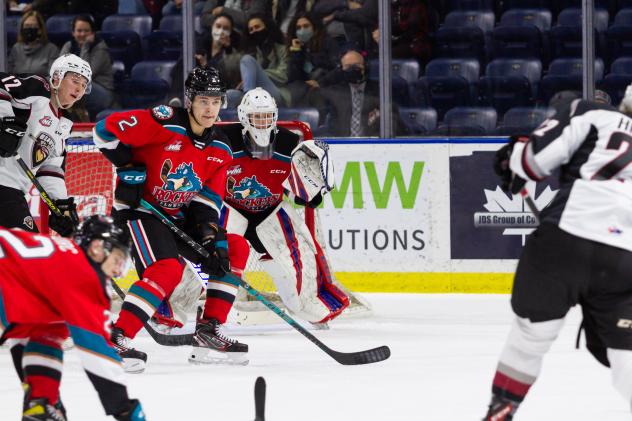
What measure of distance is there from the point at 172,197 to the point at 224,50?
2783 millimetres

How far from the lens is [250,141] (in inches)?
204

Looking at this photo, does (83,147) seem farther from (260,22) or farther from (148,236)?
(148,236)

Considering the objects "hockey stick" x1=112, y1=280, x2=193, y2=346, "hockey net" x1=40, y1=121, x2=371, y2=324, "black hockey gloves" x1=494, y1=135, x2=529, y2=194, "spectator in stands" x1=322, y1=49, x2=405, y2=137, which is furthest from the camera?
"spectator in stands" x1=322, y1=49, x2=405, y2=137

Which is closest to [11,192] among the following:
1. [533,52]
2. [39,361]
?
[39,361]

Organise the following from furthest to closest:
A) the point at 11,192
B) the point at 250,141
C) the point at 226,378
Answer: the point at 250,141
the point at 11,192
the point at 226,378

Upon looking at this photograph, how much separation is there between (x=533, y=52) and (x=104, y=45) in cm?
226

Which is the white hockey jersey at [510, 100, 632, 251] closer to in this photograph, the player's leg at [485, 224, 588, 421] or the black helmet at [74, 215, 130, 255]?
the player's leg at [485, 224, 588, 421]

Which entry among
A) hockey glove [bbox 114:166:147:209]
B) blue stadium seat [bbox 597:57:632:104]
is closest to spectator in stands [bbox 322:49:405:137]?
blue stadium seat [bbox 597:57:632:104]

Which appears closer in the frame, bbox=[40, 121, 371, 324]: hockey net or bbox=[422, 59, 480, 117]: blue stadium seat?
bbox=[40, 121, 371, 324]: hockey net

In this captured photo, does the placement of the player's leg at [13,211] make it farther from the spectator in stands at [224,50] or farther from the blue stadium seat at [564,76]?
the blue stadium seat at [564,76]

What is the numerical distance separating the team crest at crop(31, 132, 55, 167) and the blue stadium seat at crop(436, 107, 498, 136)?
2447mm

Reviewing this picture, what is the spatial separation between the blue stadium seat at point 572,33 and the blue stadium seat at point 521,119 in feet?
0.93

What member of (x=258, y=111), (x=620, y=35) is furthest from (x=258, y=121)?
(x=620, y=35)

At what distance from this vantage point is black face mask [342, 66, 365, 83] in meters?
6.93
